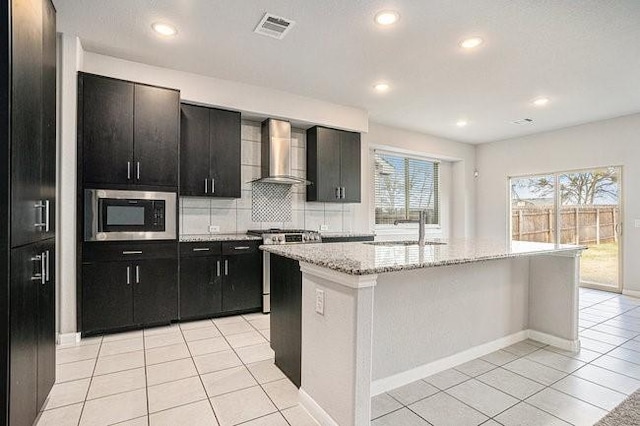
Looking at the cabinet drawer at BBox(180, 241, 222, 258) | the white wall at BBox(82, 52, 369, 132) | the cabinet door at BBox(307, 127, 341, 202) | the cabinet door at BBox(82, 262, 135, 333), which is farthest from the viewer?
the cabinet door at BBox(307, 127, 341, 202)

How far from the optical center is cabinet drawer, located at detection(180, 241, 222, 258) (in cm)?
350

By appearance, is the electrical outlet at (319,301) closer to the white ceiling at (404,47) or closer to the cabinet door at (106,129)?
the white ceiling at (404,47)

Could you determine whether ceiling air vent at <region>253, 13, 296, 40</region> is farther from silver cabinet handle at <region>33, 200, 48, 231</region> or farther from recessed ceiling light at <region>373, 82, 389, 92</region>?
silver cabinet handle at <region>33, 200, 48, 231</region>

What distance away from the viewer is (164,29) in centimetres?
285

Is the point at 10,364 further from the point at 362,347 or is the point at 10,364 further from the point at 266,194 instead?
the point at 266,194

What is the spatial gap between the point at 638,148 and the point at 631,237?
4.39 feet

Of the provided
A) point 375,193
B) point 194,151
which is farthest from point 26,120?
point 375,193

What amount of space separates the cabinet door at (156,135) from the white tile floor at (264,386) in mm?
1570

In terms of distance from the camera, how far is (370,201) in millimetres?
6102

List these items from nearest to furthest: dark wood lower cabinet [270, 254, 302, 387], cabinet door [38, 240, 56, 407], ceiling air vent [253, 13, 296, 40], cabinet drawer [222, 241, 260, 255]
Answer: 1. cabinet door [38, 240, 56, 407]
2. dark wood lower cabinet [270, 254, 302, 387]
3. ceiling air vent [253, 13, 296, 40]
4. cabinet drawer [222, 241, 260, 255]

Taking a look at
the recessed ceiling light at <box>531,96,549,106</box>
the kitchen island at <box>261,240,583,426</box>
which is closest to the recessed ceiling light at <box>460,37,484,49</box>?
the kitchen island at <box>261,240,583,426</box>

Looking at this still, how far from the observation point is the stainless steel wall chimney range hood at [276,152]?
4.29 m

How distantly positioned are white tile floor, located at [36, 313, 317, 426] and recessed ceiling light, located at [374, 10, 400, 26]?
2828 mm

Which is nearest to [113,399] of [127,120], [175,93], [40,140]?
[40,140]
